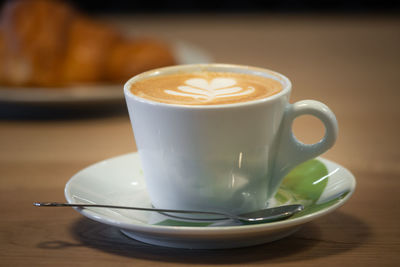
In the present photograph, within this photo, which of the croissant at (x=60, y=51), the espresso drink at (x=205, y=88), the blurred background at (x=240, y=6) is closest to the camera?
the espresso drink at (x=205, y=88)

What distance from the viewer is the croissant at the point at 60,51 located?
4.42 feet

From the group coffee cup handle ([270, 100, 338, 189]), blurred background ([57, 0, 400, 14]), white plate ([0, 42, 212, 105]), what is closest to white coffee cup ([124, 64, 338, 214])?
coffee cup handle ([270, 100, 338, 189])

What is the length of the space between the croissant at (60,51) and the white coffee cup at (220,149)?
2.42ft

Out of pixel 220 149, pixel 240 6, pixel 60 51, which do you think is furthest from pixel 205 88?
pixel 240 6

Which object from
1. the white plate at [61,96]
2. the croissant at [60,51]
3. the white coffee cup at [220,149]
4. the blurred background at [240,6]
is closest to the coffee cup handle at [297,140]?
the white coffee cup at [220,149]

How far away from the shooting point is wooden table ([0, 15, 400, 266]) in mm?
588

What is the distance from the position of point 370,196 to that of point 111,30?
0.97m

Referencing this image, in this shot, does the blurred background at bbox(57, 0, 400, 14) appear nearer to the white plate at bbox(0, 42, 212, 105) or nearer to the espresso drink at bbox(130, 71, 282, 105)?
the white plate at bbox(0, 42, 212, 105)

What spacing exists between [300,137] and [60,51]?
0.64 m

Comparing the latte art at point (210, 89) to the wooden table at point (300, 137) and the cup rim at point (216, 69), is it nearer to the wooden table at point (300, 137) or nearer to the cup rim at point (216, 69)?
the cup rim at point (216, 69)

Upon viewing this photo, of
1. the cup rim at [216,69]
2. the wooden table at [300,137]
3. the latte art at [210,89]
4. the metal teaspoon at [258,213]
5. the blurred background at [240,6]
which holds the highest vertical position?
the cup rim at [216,69]

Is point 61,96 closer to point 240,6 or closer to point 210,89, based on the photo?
point 210,89

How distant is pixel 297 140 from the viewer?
2.20 ft

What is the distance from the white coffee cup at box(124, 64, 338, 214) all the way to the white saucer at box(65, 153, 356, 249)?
32mm
